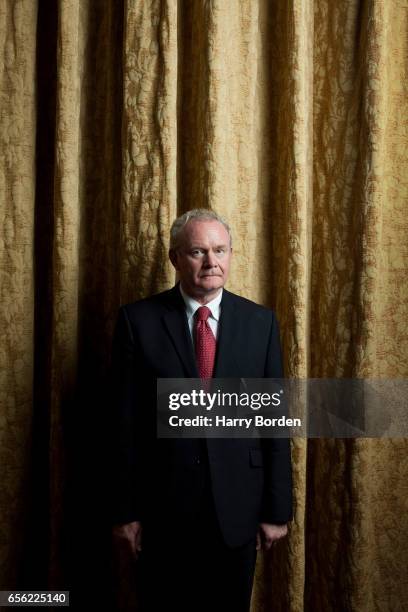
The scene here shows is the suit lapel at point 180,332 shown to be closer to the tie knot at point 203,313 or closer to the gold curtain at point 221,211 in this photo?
the tie knot at point 203,313

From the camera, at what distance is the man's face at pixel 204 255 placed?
60.4 inches

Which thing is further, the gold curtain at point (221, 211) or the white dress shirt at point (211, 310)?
the gold curtain at point (221, 211)

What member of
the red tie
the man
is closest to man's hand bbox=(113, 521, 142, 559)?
the man

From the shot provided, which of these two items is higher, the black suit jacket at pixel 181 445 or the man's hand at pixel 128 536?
the black suit jacket at pixel 181 445

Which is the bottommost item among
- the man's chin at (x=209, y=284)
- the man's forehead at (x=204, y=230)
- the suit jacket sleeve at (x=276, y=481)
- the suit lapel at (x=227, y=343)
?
the suit jacket sleeve at (x=276, y=481)

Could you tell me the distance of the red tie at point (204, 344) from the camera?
1.57 meters

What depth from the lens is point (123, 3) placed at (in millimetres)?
1934

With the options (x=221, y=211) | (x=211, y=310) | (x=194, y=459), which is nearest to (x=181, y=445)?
(x=194, y=459)

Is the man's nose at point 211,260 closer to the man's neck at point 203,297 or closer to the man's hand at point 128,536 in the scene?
the man's neck at point 203,297

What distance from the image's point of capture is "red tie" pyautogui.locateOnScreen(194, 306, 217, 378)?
157cm

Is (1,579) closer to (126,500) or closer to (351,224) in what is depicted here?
(126,500)

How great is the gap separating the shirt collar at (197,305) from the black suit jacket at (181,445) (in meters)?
0.02

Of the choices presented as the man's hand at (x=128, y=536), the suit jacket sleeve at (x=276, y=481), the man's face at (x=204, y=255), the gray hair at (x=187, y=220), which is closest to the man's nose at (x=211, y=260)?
the man's face at (x=204, y=255)

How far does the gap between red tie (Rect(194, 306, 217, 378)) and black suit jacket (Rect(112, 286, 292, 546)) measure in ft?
0.10
